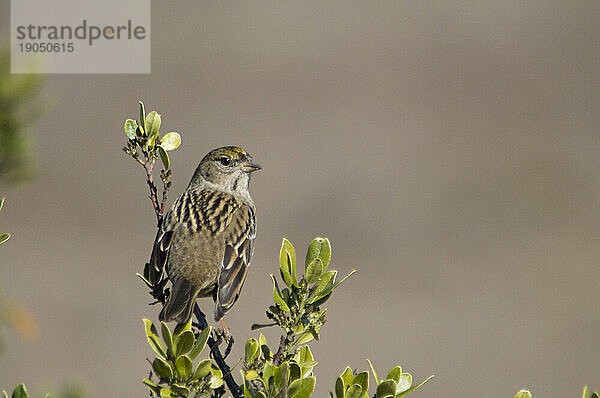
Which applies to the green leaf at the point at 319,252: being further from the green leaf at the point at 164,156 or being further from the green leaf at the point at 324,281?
the green leaf at the point at 164,156

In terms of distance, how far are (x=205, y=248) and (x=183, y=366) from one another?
1965 mm

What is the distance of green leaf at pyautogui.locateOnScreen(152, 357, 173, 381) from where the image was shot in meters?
2.43

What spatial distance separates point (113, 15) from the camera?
17344 mm

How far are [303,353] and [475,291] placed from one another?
1342 cm

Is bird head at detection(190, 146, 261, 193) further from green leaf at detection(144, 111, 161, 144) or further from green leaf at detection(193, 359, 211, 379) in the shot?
green leaf at detection(193, 359, 211, 379)

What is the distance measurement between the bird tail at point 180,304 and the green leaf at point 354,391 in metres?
1.23

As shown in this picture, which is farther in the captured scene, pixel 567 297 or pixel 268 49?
pixel 268 49

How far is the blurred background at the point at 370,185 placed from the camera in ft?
47.2

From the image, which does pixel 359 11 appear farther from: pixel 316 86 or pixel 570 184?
pixel 570 184

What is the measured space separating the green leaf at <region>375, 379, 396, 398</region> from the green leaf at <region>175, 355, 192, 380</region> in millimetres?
541

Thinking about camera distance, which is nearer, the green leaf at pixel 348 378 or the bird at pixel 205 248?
the green leaf at pixel 348 378

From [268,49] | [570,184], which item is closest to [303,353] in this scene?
[570,184]

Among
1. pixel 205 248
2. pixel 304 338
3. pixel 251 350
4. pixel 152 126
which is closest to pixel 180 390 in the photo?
pixel 251 350

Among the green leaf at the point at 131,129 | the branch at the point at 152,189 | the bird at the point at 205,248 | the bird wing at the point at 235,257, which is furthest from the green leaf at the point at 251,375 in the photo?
the bird wing at the point at 235,257
